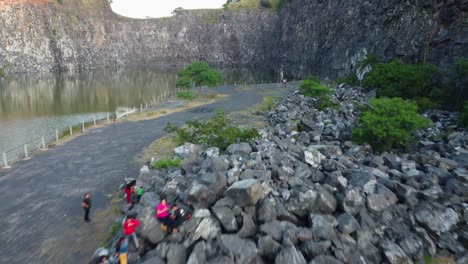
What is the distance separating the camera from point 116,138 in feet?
101

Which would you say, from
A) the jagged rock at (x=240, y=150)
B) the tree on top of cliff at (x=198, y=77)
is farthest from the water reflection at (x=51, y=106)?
the jagged rock at (x=240, y=150)

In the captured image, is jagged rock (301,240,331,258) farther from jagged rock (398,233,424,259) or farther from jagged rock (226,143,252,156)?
jagged rock (226,143,252,156)

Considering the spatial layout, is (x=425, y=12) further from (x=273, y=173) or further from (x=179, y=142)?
(x=273, y=173)

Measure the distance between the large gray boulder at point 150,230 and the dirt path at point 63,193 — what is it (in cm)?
392

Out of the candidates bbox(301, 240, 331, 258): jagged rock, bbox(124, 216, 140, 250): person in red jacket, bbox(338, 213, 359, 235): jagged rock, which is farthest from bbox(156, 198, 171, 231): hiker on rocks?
bbox(338, 213, 359, 235): jagged rock

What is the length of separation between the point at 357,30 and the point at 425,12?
2043 cm

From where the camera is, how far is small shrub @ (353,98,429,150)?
20391mm

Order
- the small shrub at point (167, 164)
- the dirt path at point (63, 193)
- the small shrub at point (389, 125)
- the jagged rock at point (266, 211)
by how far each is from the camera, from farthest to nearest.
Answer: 1. the small shrub at point (389, 125)
2. the small shrub at point (167, 164)
3. the dirt path at point (63, 193)
4. the jagged rock at point (266, 211)

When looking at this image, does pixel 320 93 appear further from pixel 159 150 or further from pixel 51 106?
pixel 51 106

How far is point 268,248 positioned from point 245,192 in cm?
220

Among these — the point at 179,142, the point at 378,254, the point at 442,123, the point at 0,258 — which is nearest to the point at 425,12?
the point at 442,123

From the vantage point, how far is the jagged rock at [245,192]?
34.7ft

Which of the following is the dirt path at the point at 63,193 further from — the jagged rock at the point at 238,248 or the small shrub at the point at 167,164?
the jagged rock at the point at 238,248

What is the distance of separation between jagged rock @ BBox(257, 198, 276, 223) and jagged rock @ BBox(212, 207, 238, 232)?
88 cm
